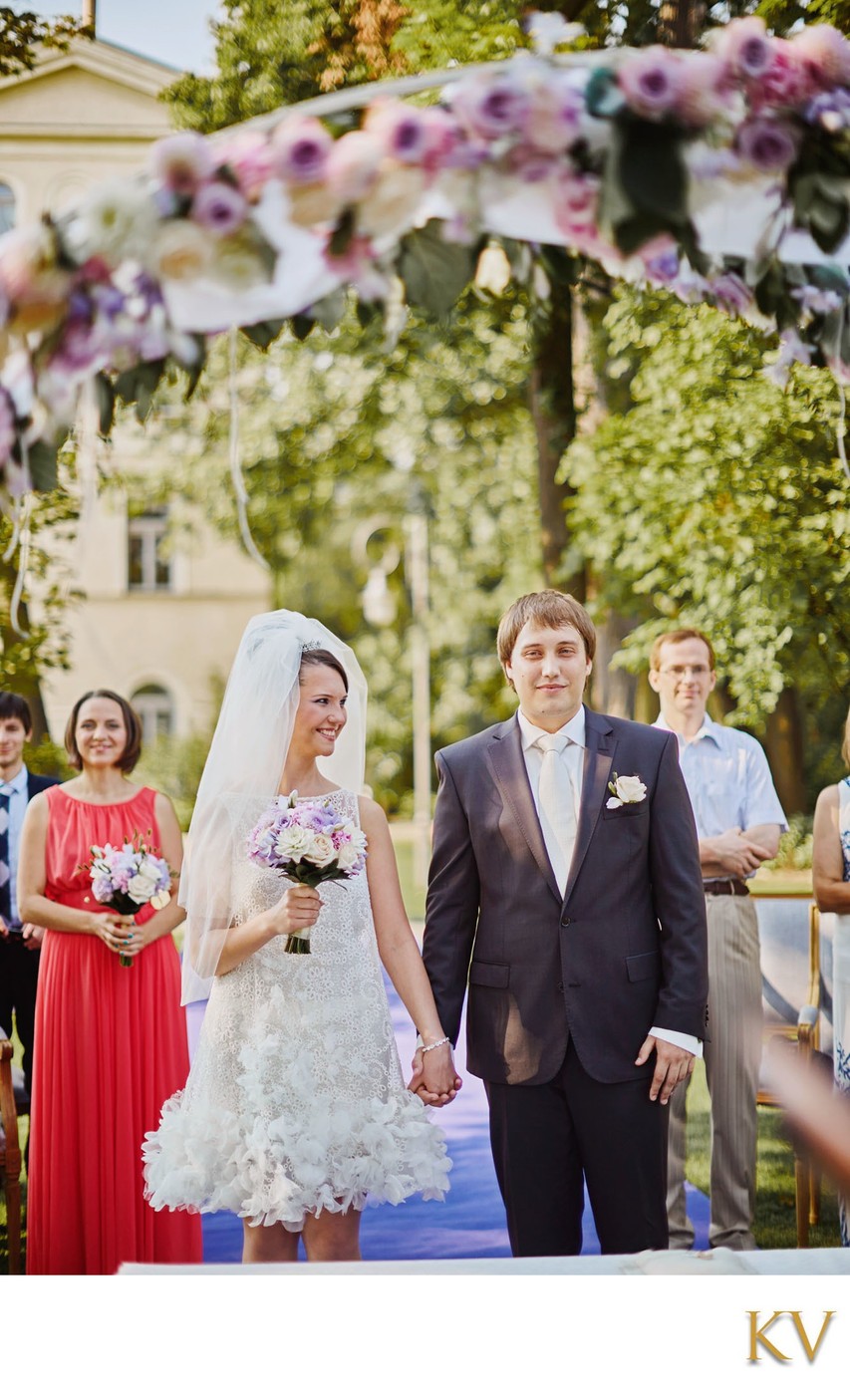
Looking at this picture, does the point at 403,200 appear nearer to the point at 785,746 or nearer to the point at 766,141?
the point at 766,141

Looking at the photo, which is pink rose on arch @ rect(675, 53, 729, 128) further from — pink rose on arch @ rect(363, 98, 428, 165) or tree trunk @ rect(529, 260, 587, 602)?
tree trunk @ rect(529, 260, 587, 602)

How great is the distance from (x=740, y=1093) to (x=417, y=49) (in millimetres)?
4287

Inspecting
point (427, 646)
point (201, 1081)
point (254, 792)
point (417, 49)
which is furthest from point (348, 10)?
point (427, 646)

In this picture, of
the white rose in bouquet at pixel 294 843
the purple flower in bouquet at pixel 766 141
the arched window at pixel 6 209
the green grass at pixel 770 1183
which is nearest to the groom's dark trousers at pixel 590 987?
the white rose in bouquet at pixel 294 843

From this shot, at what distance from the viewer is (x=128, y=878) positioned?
169 inches

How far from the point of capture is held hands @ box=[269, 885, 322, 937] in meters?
3.32

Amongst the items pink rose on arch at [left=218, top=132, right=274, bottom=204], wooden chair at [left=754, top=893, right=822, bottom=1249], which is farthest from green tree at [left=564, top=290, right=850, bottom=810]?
pink rose on arch at [left=218, top=132, right=274, bottom=204]

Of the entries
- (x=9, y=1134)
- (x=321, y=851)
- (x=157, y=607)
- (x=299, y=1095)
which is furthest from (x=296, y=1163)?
(x=157, y=607)

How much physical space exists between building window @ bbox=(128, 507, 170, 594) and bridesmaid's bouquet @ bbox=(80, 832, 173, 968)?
15780mm

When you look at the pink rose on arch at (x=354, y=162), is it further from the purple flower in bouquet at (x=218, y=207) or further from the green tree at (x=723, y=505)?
Answer: the green tree at (x=723, y=505)

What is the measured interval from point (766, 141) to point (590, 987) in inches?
79.3

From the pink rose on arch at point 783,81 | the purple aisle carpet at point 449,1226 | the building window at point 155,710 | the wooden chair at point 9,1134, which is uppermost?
the building window at point 155,710

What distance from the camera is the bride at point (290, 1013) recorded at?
11.0 feet

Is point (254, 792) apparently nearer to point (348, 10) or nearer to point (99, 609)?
point (348, 10)
